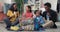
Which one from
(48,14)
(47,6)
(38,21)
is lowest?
(38,21)

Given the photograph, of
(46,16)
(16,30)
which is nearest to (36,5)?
(46,16)

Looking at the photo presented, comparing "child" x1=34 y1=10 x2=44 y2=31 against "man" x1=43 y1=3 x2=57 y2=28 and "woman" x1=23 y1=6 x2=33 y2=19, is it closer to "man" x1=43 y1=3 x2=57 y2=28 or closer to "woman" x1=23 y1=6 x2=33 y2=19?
"woman" x1=23 y1=6 x2=33 y2=19

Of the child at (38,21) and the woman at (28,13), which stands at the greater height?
the woman at (28,13)

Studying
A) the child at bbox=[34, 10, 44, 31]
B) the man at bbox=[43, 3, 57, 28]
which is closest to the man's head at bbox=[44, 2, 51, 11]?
the man at bbox=[43, 3, 57, 28]

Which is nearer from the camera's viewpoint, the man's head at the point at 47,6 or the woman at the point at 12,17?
the woman at the point at 12,17

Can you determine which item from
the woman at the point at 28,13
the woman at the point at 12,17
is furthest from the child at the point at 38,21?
the woman at the point at 12,17

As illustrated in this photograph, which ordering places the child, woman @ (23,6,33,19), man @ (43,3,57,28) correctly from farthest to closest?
man @ (43,3,57,28)
woman @ (23,6,33,19)
the child

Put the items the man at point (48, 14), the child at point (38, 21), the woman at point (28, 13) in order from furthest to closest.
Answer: the man at point (48, 14) → the woman at point (28, 13) → the child at point (38, 21)

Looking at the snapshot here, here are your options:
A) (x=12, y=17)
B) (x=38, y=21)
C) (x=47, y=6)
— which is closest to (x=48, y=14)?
(x=47, y=6)

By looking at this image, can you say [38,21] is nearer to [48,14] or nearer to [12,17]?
[48,14]

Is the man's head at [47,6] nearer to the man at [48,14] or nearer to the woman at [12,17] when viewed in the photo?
the man at [48,14]

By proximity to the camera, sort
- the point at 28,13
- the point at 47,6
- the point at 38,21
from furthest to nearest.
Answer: the point at 47,6 < the point at 28,13 < the point at 38,21

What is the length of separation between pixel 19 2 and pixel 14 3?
4.5 inches

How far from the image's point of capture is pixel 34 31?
279cm
